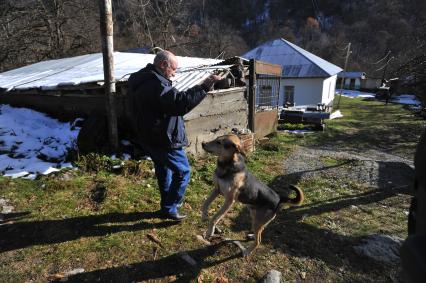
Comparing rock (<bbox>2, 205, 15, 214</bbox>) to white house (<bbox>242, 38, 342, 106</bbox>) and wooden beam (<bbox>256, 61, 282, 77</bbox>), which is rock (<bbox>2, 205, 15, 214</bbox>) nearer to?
wooden beam (<bbox>256, 61, 282, 77</bbox>)

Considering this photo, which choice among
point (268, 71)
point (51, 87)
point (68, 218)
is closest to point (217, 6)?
point (268, 71)

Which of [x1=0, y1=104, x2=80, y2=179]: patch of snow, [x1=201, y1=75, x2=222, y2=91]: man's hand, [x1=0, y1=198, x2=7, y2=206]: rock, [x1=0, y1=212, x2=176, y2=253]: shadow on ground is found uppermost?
[x1=201, y1=75, x2=222, y2=91]: man's hand

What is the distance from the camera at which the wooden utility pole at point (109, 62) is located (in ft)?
19.7

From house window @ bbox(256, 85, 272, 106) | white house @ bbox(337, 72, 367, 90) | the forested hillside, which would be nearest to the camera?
house window @ bbox(256, 85, 272, 106)

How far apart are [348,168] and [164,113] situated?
6.09 m

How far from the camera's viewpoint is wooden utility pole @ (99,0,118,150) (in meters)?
6.02

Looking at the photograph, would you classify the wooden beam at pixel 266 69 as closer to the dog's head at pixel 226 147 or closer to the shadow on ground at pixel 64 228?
the dog's head at pixel 226 147

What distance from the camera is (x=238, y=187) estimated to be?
136 inches

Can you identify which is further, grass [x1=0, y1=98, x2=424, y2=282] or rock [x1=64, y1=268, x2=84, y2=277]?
grass [x1=0, y1=98, x2=424, y2=282]

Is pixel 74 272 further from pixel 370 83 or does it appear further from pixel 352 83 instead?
pixel 370 83

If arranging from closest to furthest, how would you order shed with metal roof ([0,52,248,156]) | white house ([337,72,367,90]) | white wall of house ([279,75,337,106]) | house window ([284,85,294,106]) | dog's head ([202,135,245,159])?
dog's head ([202,135,245,159])
shed with metal roof ([0,52,248,156])
white wall of house ([279,75,337,106])
house window ([284,85,294,106])
white house ([337,72,367,90])

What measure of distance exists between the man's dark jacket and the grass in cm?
133

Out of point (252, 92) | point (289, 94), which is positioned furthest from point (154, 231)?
point (289, 94)

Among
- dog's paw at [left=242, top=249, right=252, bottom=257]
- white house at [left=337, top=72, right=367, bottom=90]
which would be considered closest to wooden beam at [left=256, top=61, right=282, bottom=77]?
dog's paw at [left=242, top=249, right=252, bottom=257]
